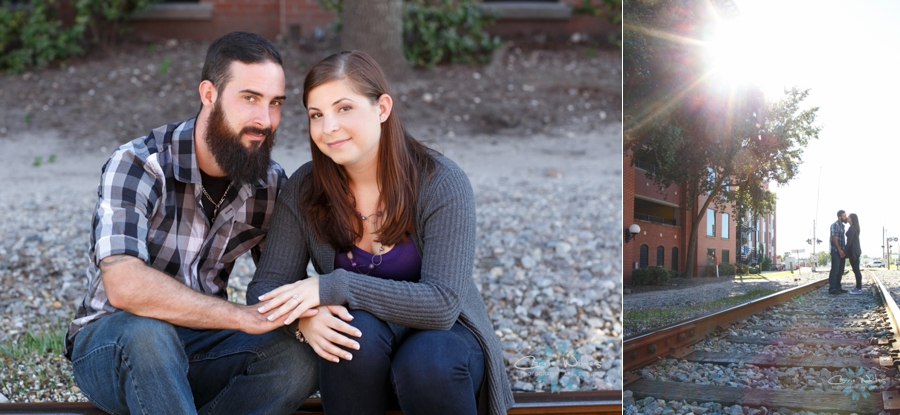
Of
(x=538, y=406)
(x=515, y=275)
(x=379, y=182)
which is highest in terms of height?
(x=379, y=182)

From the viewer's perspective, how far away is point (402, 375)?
208 centimetres

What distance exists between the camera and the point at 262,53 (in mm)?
2381

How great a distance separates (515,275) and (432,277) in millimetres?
2574

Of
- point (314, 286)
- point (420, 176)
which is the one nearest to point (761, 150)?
point (420, 176)

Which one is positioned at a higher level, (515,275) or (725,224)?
(725,224)

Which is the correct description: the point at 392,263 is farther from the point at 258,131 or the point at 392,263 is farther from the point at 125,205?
the point at 125,205

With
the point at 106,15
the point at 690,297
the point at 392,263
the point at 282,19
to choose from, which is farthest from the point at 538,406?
the point at 106,15

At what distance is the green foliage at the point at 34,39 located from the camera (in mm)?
10086

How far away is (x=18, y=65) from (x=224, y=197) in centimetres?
923

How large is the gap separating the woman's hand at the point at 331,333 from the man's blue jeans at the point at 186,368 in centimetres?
16

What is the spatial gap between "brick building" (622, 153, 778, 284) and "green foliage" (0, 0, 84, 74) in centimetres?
1036

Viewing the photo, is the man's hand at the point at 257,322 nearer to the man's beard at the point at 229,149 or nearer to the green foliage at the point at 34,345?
the man's beard at the point at 229,149

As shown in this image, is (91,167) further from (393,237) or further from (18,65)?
(393,237)

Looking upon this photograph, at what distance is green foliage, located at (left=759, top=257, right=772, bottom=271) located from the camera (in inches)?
67.1
